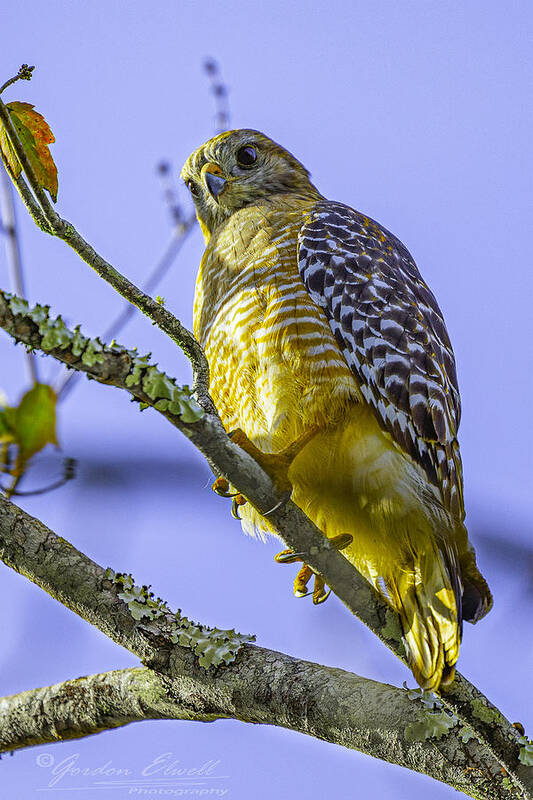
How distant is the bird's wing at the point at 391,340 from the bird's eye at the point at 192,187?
157 centimetres

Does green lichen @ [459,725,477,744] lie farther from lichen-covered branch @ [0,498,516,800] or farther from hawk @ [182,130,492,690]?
hawk @ [182,130,492,690]

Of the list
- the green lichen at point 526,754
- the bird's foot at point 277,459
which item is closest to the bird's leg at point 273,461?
the bird's foot at point 277,459

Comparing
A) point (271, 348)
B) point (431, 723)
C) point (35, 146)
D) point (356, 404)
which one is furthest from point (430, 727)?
point (35, 146)

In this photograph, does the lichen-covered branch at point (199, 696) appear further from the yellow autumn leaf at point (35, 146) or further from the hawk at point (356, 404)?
the yellow autumn leaf at point (35, 146)

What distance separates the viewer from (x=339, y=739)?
322cm

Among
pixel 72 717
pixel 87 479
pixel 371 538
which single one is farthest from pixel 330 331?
pixel 87 479

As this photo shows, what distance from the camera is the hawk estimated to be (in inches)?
161

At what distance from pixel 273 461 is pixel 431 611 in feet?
3.33

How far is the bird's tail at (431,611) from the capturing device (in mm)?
3328

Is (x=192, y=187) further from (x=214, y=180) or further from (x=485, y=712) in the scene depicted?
(x=485, y=712)

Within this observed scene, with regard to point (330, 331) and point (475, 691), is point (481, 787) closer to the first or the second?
point (475, 691)

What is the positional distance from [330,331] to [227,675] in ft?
5.96

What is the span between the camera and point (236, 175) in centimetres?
614

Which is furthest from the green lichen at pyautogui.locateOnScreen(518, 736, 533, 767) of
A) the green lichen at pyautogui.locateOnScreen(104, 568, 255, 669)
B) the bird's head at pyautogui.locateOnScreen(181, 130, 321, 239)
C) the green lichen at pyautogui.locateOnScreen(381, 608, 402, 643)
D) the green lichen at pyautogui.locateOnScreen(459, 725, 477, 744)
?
the bird's head at pyautogui.locateOnScreen(181, 130, 321, 239)
